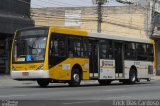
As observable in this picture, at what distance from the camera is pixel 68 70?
89.9ft

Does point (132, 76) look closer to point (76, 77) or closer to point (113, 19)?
point (76, 77)

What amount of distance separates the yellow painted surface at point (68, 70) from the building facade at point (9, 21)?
506 inches

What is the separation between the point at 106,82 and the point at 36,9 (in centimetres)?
3436

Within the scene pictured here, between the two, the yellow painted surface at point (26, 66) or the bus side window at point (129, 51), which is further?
the bus side window at point (129, 51)

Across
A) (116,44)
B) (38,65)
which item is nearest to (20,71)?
(38,65)

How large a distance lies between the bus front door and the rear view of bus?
7.32 m

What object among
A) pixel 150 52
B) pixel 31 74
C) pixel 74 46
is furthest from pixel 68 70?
pixel 150 52

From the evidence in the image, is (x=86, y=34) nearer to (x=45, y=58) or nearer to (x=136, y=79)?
(x=45, y=58)

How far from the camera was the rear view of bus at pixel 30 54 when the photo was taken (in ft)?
85.3

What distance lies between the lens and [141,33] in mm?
61375

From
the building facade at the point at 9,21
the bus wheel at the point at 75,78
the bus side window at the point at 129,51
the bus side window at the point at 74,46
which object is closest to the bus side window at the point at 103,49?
the bus side window at the point at 74,46

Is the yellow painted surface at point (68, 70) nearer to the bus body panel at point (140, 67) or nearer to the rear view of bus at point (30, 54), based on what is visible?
the rear view of bus at point (30, 54)

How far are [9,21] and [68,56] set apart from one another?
14116mm

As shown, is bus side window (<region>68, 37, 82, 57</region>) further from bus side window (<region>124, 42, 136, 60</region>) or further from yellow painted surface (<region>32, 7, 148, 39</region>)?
yellow painted surface (<region>32, 7, 148, 39</region>)
